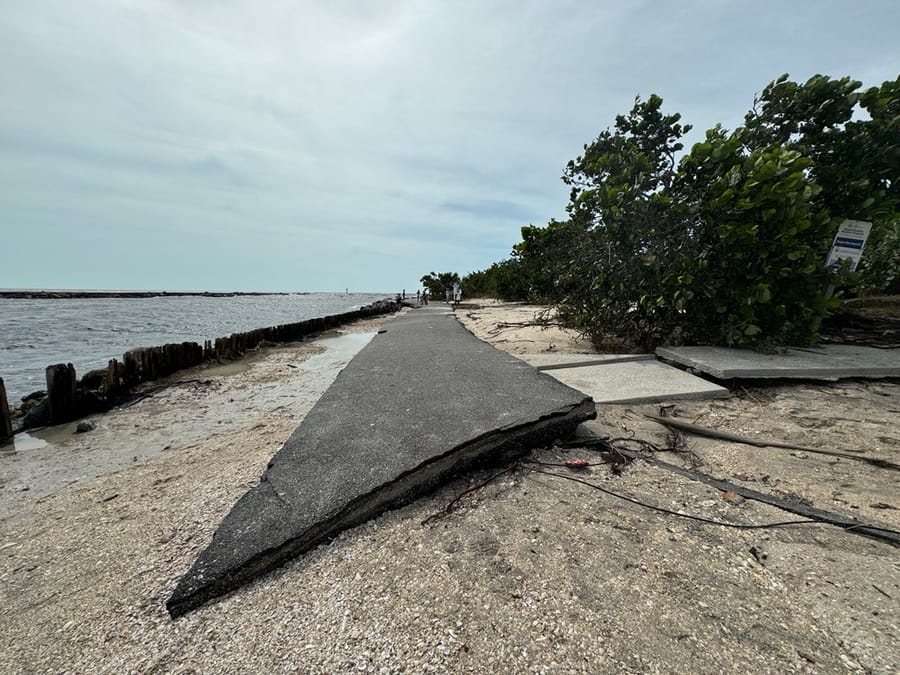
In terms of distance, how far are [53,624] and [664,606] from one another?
248cm

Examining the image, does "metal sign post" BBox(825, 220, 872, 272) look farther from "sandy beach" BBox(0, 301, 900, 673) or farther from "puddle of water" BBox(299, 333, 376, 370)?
"puddle of water" BBox(299, 333, 376, 370)

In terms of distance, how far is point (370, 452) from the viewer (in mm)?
2334

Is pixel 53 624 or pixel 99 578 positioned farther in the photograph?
pixel 99 578

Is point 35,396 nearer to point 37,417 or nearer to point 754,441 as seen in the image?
point 37,417

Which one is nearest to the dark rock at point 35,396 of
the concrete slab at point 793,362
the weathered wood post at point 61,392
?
the weathered wood post at point 61,392

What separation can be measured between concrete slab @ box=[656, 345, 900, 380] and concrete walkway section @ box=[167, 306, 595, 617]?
2.13m

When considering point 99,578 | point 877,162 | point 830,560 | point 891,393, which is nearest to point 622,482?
point 830,560

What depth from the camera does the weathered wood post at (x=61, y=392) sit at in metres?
4.78

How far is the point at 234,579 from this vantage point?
1.52 meters

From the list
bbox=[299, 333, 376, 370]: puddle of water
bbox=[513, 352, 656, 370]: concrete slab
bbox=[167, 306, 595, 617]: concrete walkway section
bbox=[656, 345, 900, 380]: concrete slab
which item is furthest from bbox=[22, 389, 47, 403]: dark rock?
bbox=[656, 345, 900, 380]: concrete slab

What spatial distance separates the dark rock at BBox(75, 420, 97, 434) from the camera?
4.47 metres

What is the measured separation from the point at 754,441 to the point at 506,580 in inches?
97.6

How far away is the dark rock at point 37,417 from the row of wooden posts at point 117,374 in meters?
0.08

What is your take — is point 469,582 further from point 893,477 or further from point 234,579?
point 893,477
